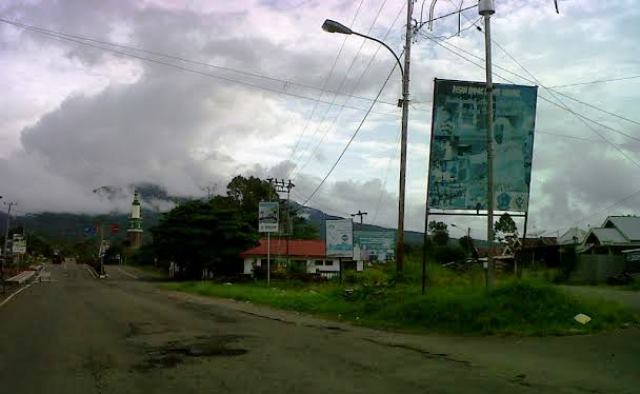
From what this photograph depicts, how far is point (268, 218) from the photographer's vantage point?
1407 inches

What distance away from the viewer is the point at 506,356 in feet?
36.1

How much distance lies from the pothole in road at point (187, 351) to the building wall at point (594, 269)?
28446mm

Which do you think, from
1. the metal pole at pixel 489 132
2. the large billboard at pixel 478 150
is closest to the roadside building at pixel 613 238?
the large billboard at pixel 478 150

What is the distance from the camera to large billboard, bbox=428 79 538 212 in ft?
56.9

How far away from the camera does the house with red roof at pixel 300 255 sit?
2584 inches

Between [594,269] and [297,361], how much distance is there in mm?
30919

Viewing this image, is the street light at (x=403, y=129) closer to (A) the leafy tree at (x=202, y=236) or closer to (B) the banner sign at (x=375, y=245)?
(B) the banner sign at (x=375, y=245)

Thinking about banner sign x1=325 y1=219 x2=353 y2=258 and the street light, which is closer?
the street light

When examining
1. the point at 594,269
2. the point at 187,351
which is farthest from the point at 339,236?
the point at 187,351

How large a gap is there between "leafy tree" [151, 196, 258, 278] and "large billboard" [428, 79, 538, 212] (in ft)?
140

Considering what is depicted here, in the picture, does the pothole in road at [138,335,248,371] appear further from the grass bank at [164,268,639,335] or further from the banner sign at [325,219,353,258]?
the banner sign at [325,219,353,258]

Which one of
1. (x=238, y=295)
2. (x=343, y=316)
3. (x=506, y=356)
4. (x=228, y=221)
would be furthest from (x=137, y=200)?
(x=506, y=356)

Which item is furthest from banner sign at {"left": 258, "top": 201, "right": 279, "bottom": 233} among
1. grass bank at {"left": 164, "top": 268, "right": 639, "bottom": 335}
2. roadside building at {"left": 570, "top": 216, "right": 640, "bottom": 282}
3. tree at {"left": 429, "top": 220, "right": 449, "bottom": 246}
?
tree at {"left": 429, "top": 220, "right": 449, "bottom": 246}

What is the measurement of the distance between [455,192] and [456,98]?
8.46ft
